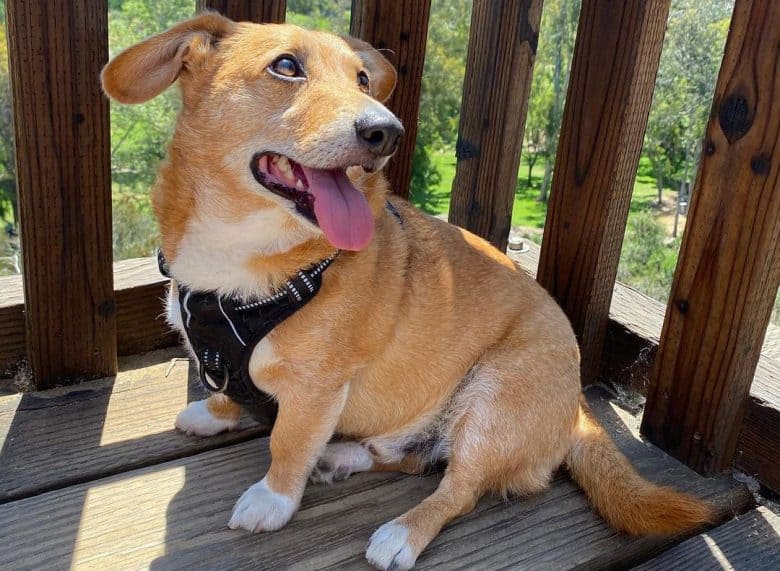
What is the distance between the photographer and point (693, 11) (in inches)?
351

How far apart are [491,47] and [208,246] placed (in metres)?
1.45

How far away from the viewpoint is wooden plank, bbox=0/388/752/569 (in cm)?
207

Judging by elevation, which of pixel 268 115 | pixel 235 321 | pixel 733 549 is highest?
pixel 268 115

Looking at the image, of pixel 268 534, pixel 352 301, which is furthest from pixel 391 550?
pixel 352 301

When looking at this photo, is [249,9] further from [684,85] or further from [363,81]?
[684,85]

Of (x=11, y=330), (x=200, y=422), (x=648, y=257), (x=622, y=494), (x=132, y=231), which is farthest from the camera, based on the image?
(x=648, y=257)

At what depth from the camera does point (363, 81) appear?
2338 millimetres

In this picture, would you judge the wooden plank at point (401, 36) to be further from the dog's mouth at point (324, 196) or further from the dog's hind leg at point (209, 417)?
the dog's hind leg at point (209, 417)

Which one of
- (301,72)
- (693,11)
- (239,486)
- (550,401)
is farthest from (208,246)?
(693,11)

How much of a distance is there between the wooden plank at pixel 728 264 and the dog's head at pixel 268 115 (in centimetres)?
118

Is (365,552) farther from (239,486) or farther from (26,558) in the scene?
(26,558)

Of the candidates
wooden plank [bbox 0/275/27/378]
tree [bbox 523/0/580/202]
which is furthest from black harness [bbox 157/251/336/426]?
tree [bbox 523/0/580/202]

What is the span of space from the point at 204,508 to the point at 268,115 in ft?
4.07

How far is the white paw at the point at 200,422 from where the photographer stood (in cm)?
263
